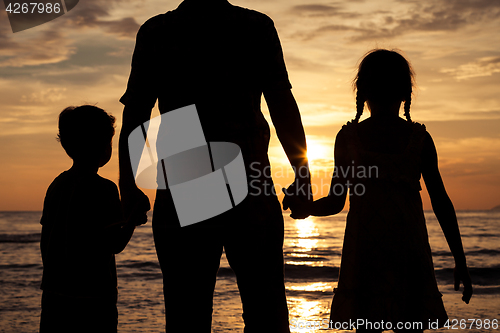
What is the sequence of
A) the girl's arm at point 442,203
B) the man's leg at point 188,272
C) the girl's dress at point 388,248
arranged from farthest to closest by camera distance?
the girl's arm at point 442,203, the girl's dress at point 388,248, the man's leg at point 188,272

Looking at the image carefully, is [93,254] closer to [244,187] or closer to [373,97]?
[244,187]

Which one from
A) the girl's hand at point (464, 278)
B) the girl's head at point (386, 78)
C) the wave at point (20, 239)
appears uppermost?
the girl's head at point (386, 78)

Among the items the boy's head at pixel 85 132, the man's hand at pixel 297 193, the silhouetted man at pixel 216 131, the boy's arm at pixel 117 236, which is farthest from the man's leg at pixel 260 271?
the boy's head at pixel 85 132

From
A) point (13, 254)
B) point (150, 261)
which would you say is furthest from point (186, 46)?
point (13, 254)

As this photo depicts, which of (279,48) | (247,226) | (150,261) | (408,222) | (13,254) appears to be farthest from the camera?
(13,254)

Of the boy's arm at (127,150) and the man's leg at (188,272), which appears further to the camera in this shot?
the boy's arm at (127,150)

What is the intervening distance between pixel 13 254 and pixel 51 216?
20265 millimetres

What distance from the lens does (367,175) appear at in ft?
8.11

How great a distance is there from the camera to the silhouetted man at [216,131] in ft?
6.16

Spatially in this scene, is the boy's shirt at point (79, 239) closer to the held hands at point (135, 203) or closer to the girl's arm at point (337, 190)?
the held hands at point (135, 203)

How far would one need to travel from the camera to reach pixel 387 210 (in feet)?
7.93

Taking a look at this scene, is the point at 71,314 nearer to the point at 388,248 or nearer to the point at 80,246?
the point at 80,246

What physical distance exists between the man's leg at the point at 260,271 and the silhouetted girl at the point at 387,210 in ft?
1.21

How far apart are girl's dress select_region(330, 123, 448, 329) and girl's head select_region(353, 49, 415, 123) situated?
213 millimetres
